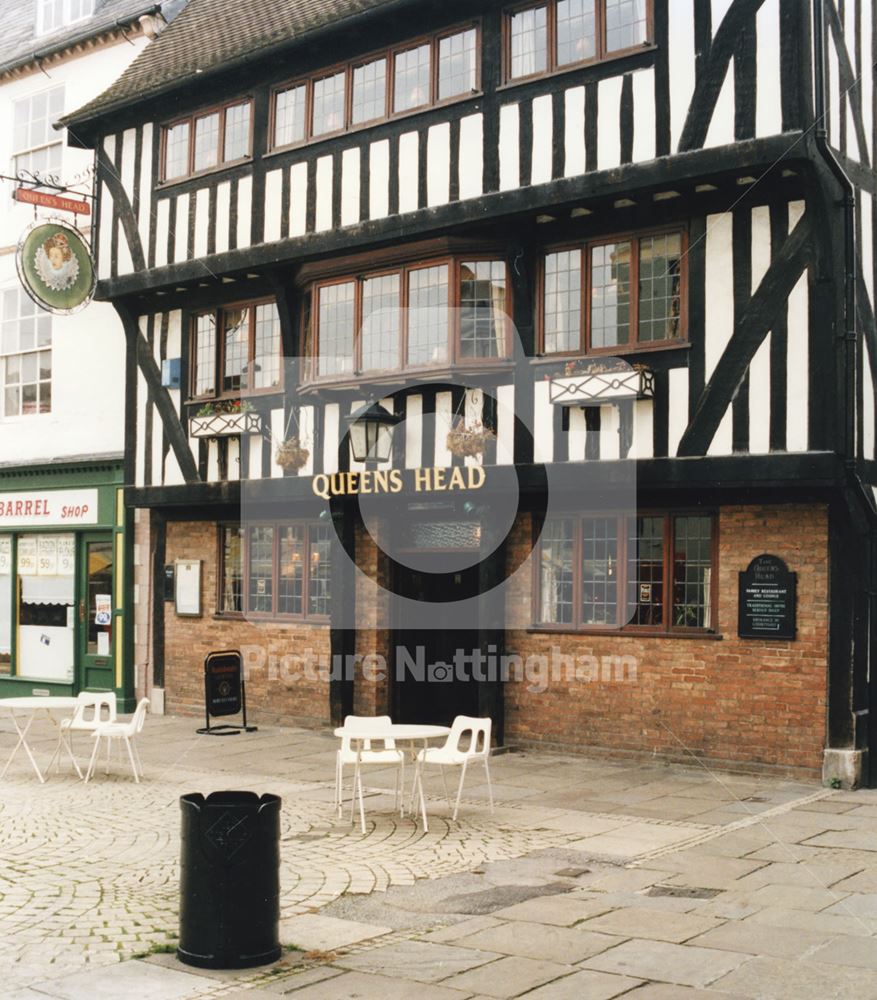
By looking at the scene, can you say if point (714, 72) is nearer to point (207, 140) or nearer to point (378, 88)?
point (378, 88)

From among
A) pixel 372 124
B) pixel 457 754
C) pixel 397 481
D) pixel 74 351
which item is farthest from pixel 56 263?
pixel 457 754

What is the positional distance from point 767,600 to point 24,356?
519 inches

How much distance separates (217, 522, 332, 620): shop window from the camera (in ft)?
53.7

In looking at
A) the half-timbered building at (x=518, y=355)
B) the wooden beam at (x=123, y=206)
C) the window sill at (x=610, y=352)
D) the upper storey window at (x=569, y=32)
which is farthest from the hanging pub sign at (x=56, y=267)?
the window sill at (x=610, y=352)

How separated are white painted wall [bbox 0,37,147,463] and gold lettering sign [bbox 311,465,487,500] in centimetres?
487

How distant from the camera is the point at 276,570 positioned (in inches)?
662

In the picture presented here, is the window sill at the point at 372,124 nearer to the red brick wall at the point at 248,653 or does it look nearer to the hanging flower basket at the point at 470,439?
the hanging flower basket at the point at 470,439

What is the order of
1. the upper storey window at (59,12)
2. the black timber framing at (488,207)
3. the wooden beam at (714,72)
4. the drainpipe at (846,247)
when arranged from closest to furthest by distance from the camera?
1. the drainpipe at (846,247)
2. the black timber framing at (488,207)
3. the wooden beam at (714,72)
4. the upper storey window at (59,12)

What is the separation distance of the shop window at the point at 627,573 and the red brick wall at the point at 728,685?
0.69 ft

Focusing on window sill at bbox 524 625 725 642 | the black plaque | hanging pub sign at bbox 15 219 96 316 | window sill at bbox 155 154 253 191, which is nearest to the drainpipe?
the black plaque

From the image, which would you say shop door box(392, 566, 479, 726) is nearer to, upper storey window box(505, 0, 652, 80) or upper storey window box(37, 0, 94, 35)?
upper storey window box(505, 0, 652, 80)

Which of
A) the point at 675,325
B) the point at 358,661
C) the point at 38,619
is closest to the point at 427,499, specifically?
the point at 358,661

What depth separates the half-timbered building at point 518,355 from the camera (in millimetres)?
11875

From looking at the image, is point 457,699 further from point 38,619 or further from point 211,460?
point 38,619
